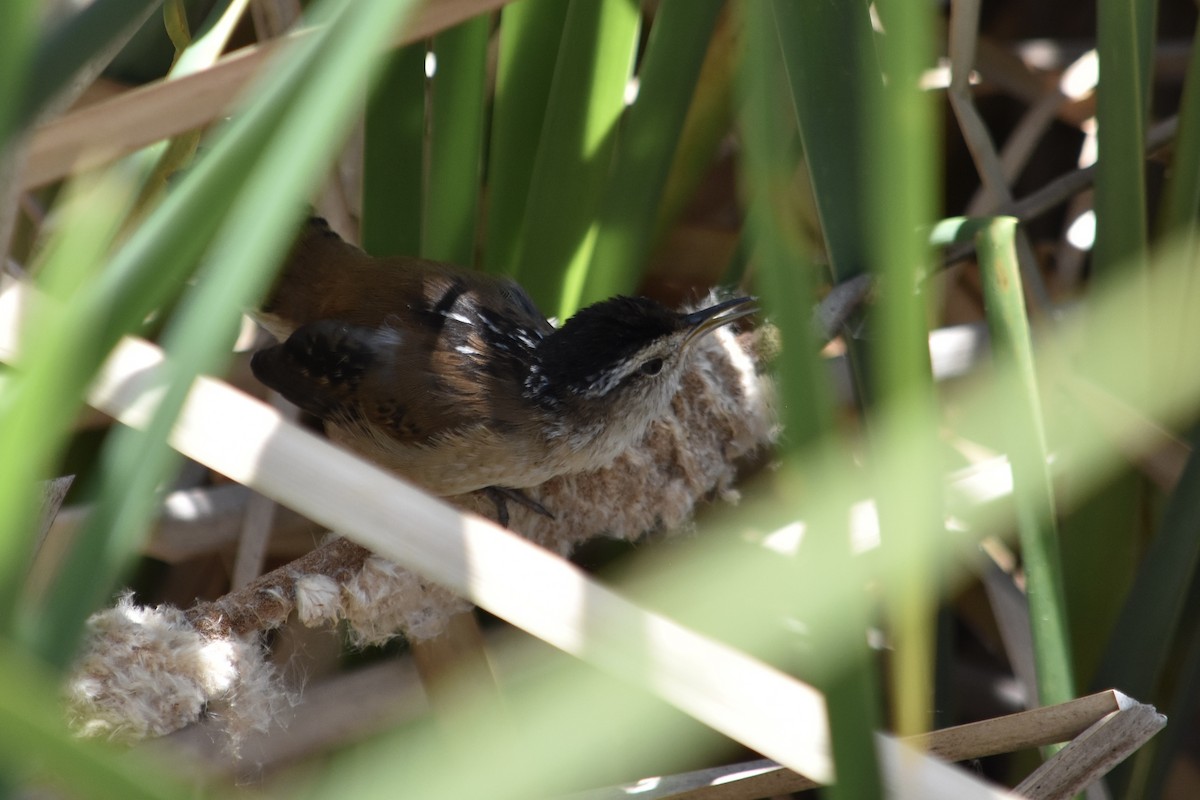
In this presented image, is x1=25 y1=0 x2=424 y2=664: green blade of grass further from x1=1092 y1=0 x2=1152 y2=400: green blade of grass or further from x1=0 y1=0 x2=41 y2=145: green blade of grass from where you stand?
x1=1092 y1=0 x2=1152 y2=400: green blade of grass

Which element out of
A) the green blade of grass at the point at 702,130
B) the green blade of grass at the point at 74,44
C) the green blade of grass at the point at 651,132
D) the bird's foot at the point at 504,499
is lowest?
the green blade of grass at the point at 74,44

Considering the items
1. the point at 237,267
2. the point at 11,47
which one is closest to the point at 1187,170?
the point at 237,267

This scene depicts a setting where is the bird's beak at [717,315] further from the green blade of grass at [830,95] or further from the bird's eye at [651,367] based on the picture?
the green blade of grass at [830,95]

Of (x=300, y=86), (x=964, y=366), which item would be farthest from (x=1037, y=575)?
(x=300, y=86)

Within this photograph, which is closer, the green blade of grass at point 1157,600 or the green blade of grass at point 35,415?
the green blade of grass at point 35,415

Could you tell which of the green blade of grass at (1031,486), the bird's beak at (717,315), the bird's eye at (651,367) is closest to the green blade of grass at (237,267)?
the green blade of grass at (1031,486)

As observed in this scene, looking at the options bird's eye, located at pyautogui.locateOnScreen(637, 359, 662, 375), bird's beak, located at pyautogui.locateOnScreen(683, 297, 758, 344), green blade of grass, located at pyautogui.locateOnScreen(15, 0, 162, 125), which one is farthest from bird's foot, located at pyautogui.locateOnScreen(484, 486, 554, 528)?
green blade of grass, located at pyautogui.locateOnScreen(15, 0, 162, 125)

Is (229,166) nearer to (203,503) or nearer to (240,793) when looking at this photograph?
(240,793)
